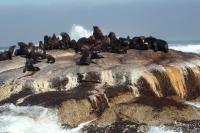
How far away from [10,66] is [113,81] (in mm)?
4953

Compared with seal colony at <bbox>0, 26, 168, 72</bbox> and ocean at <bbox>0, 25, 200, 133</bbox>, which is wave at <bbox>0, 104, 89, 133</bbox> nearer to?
ocean at <bbox>0, 25, 200, 133</bbox>

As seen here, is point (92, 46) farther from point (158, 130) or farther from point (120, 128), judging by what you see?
point (158, 130)

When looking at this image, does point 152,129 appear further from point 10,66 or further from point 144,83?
point 10,66

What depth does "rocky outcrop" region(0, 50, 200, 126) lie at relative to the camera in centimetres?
1895

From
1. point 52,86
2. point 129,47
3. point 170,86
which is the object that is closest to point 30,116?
point 52,86

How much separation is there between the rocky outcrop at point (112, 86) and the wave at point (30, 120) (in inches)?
13.0

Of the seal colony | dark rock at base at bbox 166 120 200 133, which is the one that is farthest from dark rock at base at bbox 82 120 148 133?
the seal colony

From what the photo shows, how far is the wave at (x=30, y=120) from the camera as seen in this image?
1811 cm

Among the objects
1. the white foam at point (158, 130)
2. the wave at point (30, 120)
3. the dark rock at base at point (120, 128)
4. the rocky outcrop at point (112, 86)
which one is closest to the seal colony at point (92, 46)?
the rocky outcrop at point (112, 86)

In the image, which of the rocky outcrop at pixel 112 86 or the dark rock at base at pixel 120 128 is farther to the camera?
the rocky outcrop at pixel 112 86

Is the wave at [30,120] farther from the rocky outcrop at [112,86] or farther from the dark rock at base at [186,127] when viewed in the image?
the dark rock at base at [186,127]

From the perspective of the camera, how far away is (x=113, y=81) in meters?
21.6

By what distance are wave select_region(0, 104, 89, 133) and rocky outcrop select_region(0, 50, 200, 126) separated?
1.08ft

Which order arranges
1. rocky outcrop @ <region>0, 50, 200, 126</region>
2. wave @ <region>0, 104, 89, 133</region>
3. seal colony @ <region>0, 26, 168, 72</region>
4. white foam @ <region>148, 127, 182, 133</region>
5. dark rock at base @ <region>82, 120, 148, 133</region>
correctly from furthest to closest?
seal colony @ <region>0, 26, 168, 72</region>
rocky outcrop @ <region>0, 50, 200, 126</region>
wave @ <region>0, 104, 89, 133</region>
dark rock at base @ <region>82, 120, 148, 133</region>
white foam @ <region>148, 127, 182, 133</region>
